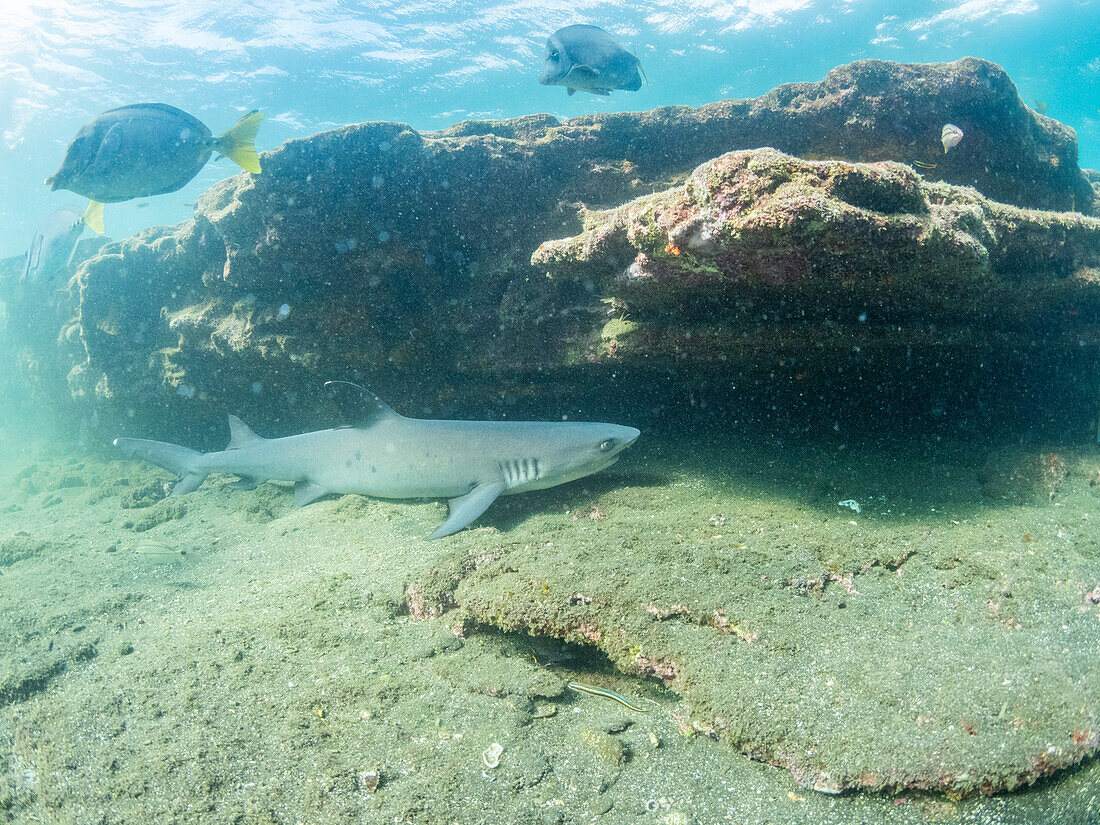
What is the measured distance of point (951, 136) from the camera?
5445mm

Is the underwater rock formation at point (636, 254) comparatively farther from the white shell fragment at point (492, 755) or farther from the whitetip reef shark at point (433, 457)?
the white shell fragment at point (492, 755)

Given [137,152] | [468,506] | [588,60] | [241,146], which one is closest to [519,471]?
[468,506]

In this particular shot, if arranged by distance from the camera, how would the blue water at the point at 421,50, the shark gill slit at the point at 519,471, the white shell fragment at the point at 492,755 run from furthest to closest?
the blue water at the point at 421,50
the shark gill slit at the point at 519,471
the white shell fragment at the point at 492,755

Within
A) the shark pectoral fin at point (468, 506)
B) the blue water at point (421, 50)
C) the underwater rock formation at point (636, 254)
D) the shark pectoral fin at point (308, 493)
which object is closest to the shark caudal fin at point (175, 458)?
the underwater rock formation at point (636, 254)

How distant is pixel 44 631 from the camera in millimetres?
3316

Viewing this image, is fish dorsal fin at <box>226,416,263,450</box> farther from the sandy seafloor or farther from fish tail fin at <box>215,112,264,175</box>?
fish tail fin at <box>215,112,264,175</box>

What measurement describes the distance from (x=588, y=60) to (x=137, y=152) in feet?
14.1

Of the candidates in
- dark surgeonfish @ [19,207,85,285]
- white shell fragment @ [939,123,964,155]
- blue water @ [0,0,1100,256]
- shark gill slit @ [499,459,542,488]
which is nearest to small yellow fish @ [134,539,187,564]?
shark gill slit @ [499,459,542,488]

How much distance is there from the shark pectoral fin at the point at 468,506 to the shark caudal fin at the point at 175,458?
4113 millimetres

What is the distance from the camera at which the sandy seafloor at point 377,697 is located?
6.23 ft

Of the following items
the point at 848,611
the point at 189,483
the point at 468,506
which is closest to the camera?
the point at 848,611

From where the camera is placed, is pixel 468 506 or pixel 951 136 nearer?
pixel 468 506

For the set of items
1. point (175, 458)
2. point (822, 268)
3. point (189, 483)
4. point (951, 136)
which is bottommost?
point (189, 483)

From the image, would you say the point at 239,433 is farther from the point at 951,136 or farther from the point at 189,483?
the point at 951,136
